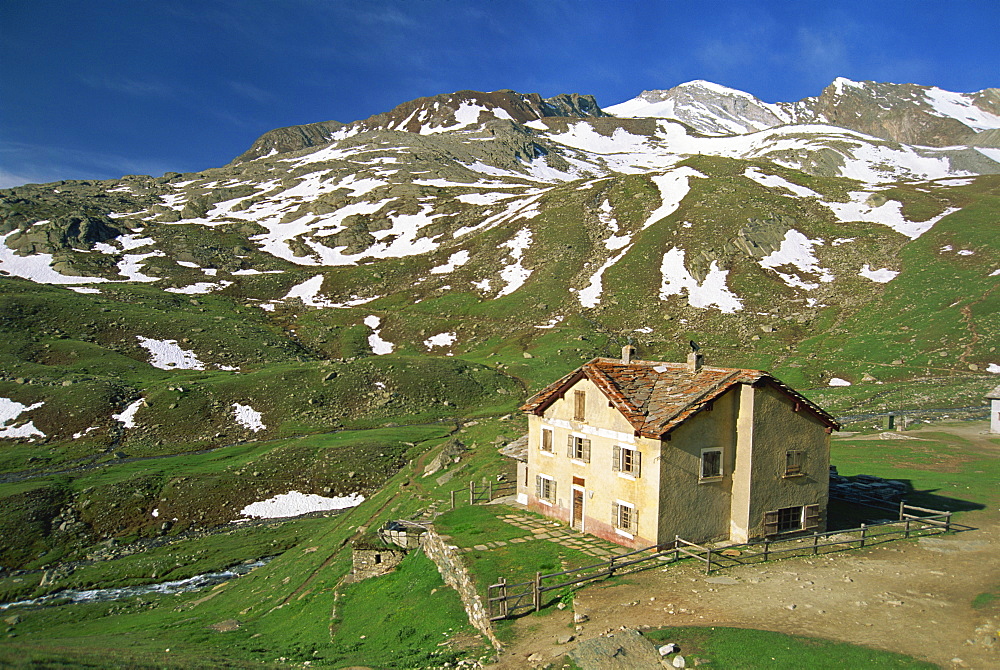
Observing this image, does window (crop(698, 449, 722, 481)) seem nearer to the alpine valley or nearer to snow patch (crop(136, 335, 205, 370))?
the alpine valley

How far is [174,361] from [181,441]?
88.5 feet

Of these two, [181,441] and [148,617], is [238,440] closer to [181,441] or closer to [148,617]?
[181,441]

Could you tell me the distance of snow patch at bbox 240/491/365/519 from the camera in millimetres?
51150

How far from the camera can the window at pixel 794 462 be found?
29156 mm

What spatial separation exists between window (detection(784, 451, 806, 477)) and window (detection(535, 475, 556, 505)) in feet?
40.2

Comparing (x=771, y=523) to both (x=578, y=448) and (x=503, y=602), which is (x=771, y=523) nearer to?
(x=578, y=448)

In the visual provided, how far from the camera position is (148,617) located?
3447cm

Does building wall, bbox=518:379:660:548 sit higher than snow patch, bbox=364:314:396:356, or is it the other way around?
Result: snow patch, bbox=364:314:396:356

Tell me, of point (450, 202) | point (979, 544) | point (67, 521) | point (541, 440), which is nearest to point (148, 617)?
point (67, 521)

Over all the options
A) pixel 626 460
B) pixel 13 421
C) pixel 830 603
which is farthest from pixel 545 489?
pixel 13 421

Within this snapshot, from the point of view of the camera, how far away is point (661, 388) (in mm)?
30297

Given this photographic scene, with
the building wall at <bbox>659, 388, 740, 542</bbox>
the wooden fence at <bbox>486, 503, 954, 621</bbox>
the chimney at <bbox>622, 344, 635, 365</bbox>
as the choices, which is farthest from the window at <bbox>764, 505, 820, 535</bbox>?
the chimney at <bbox>622, 344, 635, 365</bbox>

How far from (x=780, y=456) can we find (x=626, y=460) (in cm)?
795

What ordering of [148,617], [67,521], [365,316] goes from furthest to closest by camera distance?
1. [365,316]
2. [67,521]
3. [148,617]
